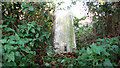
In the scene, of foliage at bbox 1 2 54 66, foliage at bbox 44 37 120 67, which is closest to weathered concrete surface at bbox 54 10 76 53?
foliage at bbox 1 2 54 66

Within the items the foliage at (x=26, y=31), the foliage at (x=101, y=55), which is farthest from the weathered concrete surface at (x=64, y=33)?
the foliage at (x=101, y=55)

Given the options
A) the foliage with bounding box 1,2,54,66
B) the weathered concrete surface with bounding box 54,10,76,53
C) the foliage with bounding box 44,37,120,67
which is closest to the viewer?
the foliage with bounding box 44,37,120,67

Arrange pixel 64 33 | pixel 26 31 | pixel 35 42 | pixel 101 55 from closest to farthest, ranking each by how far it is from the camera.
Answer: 1. pixel 101 55
2. pixel 26 31
3. pixel 35 42
4. pixel 64 33

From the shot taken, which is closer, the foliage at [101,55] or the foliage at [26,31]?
the foliage at [101,55]

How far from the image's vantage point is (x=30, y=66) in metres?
2.04

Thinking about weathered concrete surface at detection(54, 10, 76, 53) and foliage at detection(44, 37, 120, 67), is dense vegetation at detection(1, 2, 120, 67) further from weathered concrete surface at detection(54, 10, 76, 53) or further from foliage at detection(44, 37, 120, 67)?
weathered concrete surface at detection(54, 10, 76, 53)

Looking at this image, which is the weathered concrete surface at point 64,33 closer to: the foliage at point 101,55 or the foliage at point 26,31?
the foliage at point 26,31

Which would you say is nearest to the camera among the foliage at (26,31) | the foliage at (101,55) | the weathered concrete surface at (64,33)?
the foliage at (101,55)

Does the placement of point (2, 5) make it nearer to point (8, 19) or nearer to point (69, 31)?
point (8, 19)

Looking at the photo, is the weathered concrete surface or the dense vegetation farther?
the weathered concrete surface

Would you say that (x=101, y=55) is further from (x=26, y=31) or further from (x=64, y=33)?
(x=64, y=33)

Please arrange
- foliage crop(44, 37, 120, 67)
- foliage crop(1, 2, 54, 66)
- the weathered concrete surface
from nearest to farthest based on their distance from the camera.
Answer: foliage crop(44, 37, 120, 67) → foliage crop(1, 2, 54, 66) → the weathered concrete surface

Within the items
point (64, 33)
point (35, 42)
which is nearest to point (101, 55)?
point (35, 42)

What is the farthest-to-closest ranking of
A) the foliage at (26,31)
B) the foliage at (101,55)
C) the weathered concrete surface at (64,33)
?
the weathered concrete surface at (64,33)
the foliage at (26,31)
the foliage at (101,55)
